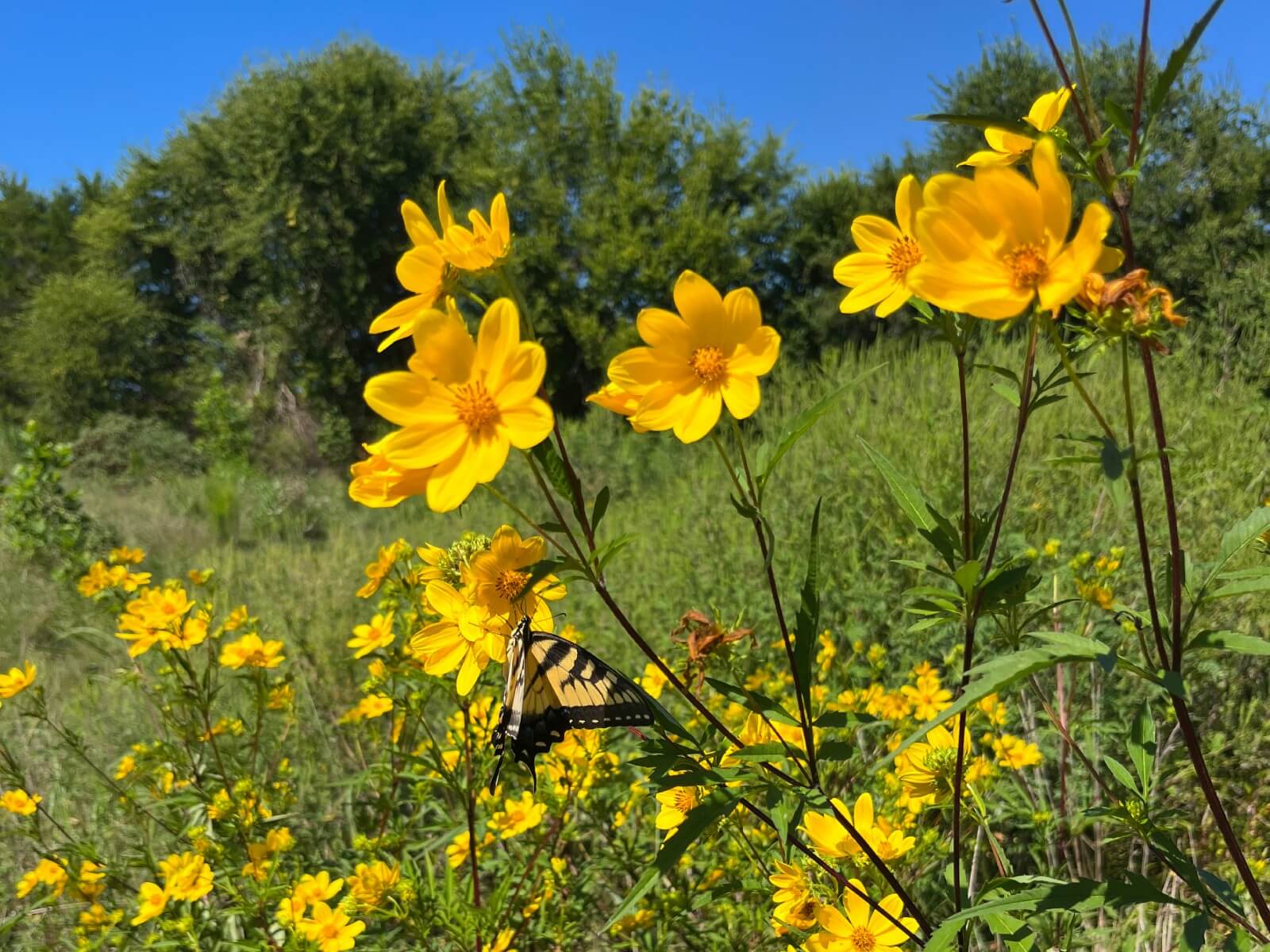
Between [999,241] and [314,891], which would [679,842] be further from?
[314,891]

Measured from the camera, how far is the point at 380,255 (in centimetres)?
1315

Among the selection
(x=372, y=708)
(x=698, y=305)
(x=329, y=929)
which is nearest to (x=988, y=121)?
(x=698, y=305)

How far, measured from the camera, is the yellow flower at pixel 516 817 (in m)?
1.78

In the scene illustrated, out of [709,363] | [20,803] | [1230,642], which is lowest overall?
[20,803]

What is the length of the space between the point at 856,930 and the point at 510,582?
692 millimetres

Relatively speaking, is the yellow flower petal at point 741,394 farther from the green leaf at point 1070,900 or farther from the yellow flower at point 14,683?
the yellow flower at point 14,683

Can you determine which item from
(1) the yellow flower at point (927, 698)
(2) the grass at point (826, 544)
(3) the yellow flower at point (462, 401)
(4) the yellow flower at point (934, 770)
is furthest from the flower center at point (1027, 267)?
(1) the yellow flower at point (927, 698)

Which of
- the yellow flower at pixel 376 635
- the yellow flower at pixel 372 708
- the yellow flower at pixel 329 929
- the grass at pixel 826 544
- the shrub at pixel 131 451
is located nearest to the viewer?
the yellow flower at pixel 329 929

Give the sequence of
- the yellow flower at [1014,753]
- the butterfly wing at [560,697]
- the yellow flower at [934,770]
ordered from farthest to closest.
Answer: the yellow flower at [1014,753] → the yellow flower at [934,770] → the butterfly wing at [560,697]

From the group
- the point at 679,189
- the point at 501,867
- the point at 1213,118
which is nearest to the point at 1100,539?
the point at 501,867

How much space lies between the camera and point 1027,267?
0.69 metres

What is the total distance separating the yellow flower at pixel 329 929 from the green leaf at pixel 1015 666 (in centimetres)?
140

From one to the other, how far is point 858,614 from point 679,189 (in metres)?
11.3

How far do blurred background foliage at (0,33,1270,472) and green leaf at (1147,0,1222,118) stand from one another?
1078 centimetres
